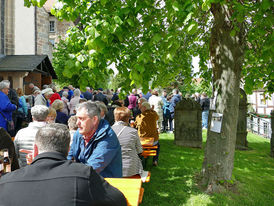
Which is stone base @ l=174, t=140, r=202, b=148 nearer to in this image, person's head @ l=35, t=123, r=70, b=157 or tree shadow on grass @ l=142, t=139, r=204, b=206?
tree shadow on grass @ l=142, t=139, r=204, b=206

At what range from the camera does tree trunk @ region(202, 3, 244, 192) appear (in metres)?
4.92

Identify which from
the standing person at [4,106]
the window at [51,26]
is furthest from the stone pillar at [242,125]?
the window at [51,26]

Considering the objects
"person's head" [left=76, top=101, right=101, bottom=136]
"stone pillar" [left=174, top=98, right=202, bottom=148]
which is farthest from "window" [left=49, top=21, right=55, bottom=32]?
"person's head" [left=76, top=101, right=101, bottom=136]

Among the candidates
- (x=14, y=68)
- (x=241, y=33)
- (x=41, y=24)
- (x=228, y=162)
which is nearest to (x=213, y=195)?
(x=228, y=162)

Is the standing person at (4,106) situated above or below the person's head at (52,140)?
above

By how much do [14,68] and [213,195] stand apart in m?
11.2

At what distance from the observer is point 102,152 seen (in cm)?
292

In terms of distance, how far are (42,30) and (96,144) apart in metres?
23.3

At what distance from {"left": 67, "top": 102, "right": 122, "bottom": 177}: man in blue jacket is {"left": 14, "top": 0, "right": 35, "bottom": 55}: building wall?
2032cm

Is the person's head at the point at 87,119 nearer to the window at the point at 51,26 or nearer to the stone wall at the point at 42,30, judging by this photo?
the stone wall at the point at 42,30

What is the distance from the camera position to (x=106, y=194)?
1807 millimetres

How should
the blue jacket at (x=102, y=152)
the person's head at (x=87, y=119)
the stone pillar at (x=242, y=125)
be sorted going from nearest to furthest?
the blue jacket at (x=102, y=152)
the person's head at (x=87, y=119)
the stone pillar at (x=242, y=125)

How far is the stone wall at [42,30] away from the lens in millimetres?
23125

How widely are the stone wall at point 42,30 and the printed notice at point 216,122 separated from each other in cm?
2166
